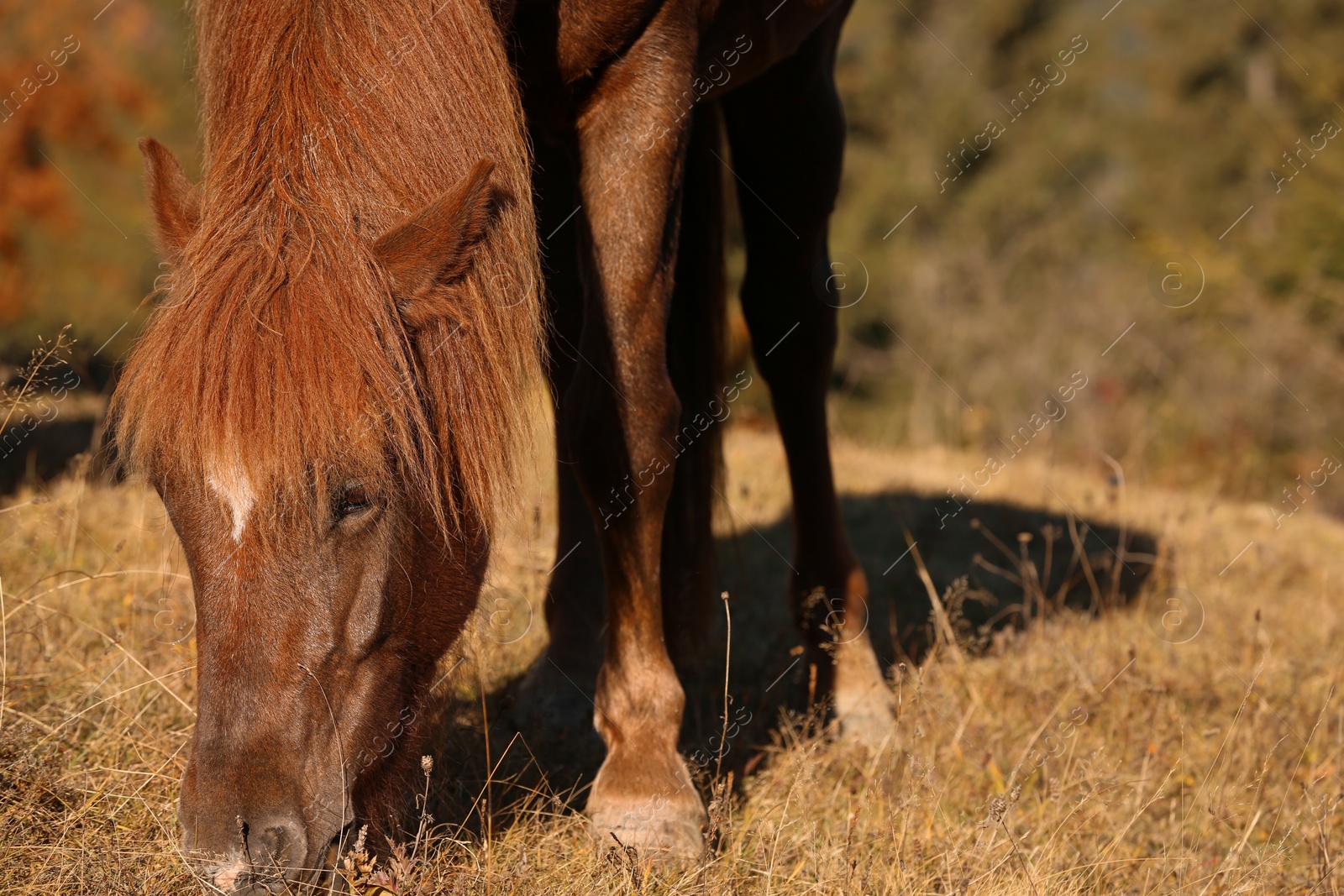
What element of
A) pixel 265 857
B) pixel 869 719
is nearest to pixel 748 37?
pixel 869 719

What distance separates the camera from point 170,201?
193 centimetres

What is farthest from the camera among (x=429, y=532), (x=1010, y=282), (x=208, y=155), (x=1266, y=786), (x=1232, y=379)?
(x=1010, y=282)

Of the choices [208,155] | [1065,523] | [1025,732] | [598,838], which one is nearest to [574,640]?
[598,838]

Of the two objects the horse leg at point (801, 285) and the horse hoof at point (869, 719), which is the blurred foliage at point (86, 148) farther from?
the horse hoof at point (869, 719)

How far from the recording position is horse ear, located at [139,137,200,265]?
190 cm

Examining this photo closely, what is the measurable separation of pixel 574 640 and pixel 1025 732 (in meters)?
1.49

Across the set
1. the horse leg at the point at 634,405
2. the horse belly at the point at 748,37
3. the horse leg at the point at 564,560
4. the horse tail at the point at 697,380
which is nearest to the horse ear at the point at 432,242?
the horse leg at the point at 634,405

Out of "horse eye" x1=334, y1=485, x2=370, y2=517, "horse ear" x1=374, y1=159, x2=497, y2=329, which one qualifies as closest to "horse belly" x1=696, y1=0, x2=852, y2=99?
"horse ear" x1=374, y1=159, x2=497, y2=329

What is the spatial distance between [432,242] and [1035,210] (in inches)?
819

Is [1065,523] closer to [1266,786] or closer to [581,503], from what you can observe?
[1266,786]

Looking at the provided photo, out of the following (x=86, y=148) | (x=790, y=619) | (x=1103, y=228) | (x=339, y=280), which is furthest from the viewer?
(x=1103, y=228)

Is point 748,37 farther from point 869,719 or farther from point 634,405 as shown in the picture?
point 869,719

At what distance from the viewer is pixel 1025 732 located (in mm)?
3164

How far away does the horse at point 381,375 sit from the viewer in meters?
1.62
